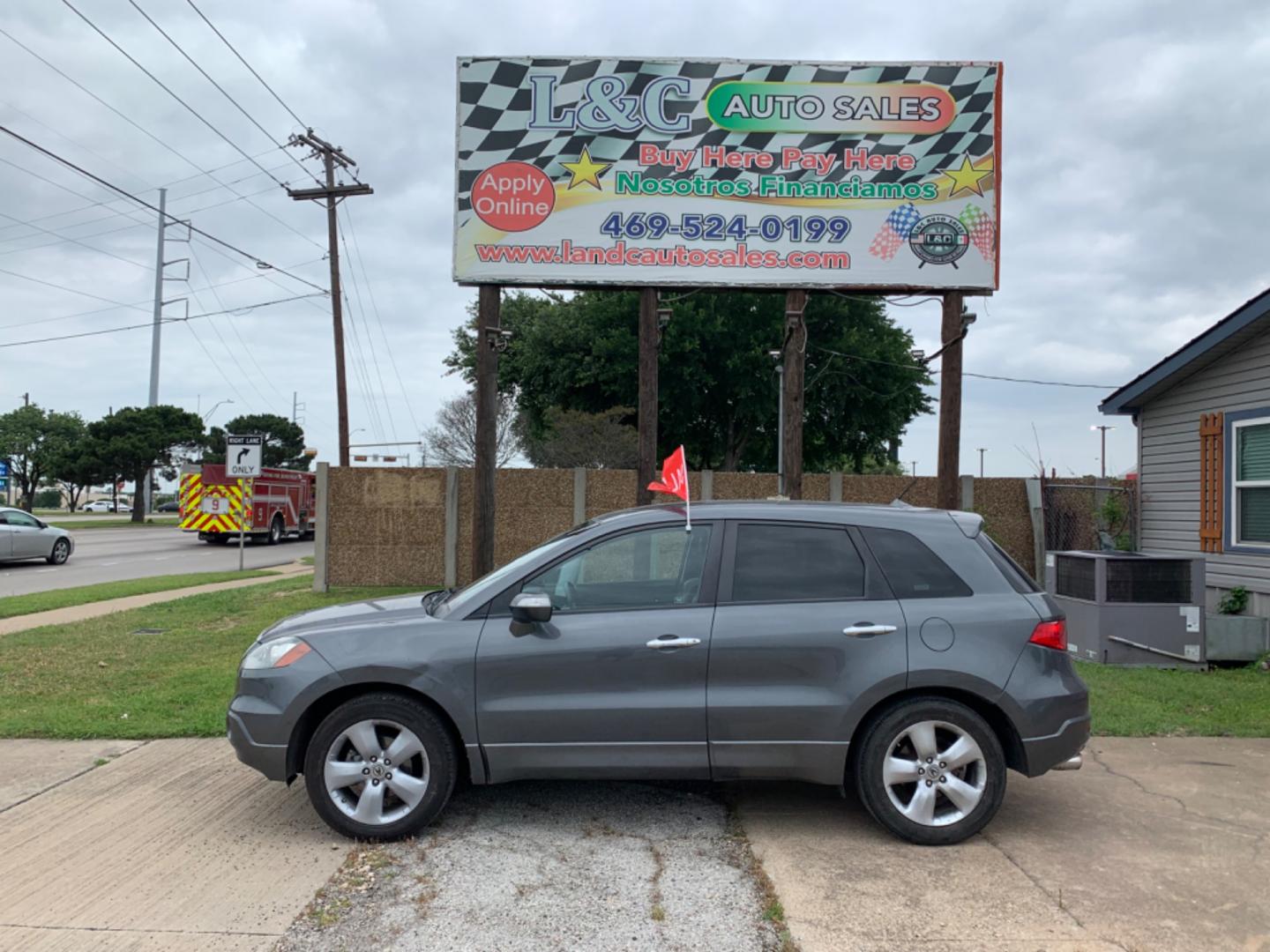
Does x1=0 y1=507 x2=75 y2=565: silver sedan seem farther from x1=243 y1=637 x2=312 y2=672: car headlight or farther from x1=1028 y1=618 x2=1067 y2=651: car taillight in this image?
x1=1028 y1=618 x2=1067 y2=651: car taillight

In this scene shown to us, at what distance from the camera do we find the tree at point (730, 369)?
25578 mm

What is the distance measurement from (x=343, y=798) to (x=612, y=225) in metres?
7.78

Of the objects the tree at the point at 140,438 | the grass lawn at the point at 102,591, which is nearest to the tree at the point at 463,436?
the tree at the point at 140,438

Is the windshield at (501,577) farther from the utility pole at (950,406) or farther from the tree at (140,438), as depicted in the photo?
the tree at (140,438)

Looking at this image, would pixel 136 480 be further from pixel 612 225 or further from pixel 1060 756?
pixel 1060 756

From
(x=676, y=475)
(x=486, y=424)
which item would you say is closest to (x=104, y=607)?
(x=486, y=424)

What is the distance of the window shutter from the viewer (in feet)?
33.4

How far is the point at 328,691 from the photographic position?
4.61 m

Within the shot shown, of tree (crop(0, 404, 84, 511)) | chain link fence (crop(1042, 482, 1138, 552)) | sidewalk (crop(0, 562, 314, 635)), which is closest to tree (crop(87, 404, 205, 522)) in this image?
tree (crop(0, 404, 84, 511))

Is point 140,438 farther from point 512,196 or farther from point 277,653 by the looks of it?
point 277,653

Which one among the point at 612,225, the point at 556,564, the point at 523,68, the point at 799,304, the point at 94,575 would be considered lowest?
the point at 94,575

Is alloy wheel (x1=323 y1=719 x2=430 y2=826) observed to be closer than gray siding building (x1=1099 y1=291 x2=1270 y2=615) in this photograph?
Yes

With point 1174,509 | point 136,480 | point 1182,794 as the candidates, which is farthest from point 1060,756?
point 136,480

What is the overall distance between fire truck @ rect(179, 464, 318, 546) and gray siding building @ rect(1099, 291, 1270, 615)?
54.9ft
